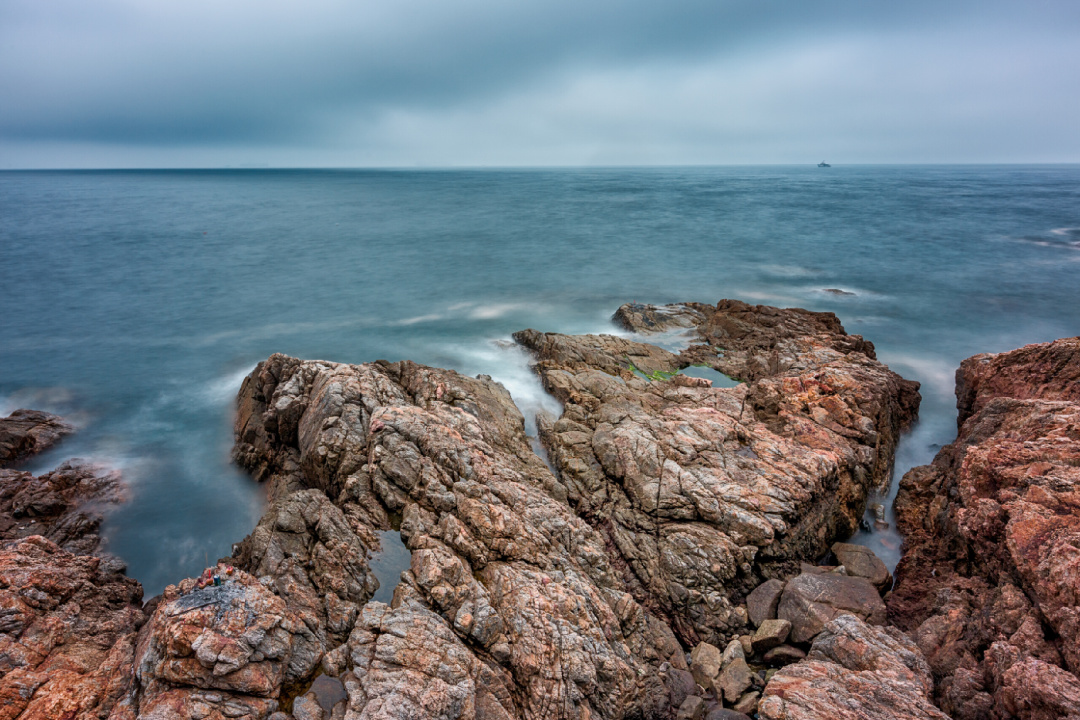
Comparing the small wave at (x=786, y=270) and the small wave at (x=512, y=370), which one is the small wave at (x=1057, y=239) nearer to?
the small wave at (x=786, y=270)

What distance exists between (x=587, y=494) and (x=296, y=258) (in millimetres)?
37450

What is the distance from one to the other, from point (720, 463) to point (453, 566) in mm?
6759

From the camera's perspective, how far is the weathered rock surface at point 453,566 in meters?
6.84

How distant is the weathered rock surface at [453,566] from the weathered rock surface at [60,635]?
2.01 meters

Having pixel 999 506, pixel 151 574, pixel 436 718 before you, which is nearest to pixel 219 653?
pixel 436 718

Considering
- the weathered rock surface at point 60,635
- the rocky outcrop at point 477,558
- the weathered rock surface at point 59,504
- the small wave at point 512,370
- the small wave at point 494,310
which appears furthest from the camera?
the small wave at point 494,310

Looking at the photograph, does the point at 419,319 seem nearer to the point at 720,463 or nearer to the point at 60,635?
the point at 720,463

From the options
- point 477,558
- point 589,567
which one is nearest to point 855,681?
point 589,567

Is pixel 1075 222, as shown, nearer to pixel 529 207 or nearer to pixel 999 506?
pixel 529 207

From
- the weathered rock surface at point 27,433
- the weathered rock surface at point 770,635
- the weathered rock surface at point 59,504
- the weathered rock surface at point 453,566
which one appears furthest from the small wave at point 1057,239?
the weathered rock surface at point 27,433

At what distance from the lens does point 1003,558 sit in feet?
27.5

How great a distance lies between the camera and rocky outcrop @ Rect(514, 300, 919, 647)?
33.7 ft

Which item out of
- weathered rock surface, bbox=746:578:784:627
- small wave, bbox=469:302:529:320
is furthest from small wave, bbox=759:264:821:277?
weathered rock surface, bbox=746:578:784:627

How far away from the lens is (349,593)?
8.16 m
